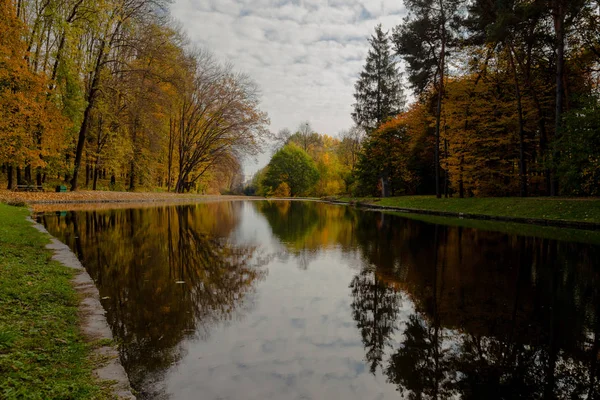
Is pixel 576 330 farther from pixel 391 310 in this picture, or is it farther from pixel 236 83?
pixel 236 83

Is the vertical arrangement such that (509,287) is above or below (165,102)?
below

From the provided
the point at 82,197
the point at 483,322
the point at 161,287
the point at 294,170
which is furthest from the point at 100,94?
the point at 294,170

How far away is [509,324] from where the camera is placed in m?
4.54

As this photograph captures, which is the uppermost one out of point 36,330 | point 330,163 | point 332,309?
point 330,163

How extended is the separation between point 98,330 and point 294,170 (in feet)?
231

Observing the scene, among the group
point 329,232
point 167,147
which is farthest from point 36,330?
point 167,147

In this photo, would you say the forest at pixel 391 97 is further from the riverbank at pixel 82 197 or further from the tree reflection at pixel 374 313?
the tree reflection at pixel 374 313

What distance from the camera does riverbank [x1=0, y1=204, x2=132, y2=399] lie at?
263cm

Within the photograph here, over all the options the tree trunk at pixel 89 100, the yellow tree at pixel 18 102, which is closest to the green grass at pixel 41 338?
the yellow tree at pixel 18 102

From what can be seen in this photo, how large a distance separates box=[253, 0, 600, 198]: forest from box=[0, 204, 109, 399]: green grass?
18686 mm

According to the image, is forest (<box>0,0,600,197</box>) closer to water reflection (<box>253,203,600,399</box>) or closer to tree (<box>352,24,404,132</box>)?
tree (<box>352,24,404,132</box>)

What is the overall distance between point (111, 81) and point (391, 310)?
32111mm

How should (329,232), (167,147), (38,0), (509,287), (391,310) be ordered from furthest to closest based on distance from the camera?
1. (167,147)
2. (38,0)
3. (329,232)
4. (509,287)
5. (391,310)

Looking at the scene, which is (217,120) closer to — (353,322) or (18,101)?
(18,101)
